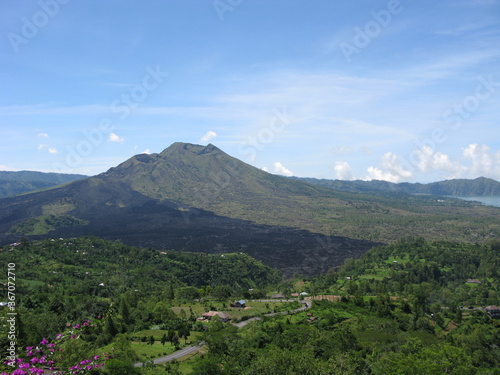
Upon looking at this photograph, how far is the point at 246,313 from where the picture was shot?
5981 centimetres

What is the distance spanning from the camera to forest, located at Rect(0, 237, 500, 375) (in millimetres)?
32688

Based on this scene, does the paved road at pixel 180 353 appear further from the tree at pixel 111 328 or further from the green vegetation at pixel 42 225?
the green vegetation at pixel 42 225

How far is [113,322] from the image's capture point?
49.3m

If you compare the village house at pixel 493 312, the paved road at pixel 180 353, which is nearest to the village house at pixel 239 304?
the paved road at pixel 180 353

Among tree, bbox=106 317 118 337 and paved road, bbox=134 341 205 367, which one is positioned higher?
tree, bbox=106 317 118 337

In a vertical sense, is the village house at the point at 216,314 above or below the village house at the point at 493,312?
above

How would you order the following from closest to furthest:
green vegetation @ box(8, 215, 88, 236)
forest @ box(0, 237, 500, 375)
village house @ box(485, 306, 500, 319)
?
1. forest @ box(0, 237, 500, 375)
2. village house @ box(485, 306, 500, 319)
3. green vegetation @ box(8, 215, 88, 236)

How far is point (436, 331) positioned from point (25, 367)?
60.2m

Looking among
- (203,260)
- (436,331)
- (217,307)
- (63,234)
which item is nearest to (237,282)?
(203,260)

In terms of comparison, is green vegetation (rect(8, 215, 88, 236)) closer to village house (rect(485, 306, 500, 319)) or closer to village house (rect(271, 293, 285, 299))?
village house (rect(271, 293, 285, 299))

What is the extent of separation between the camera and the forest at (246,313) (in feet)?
107

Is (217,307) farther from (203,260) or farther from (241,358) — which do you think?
(203,260)

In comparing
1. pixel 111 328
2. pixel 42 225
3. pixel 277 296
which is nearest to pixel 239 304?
pixel 277 296

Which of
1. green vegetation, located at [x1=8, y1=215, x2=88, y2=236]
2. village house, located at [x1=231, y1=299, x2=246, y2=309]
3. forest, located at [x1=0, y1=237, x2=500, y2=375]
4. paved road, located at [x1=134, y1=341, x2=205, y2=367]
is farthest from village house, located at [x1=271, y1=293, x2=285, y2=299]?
green vegetation, located at [x1=8, y1=215, x2=88, y2=236]
